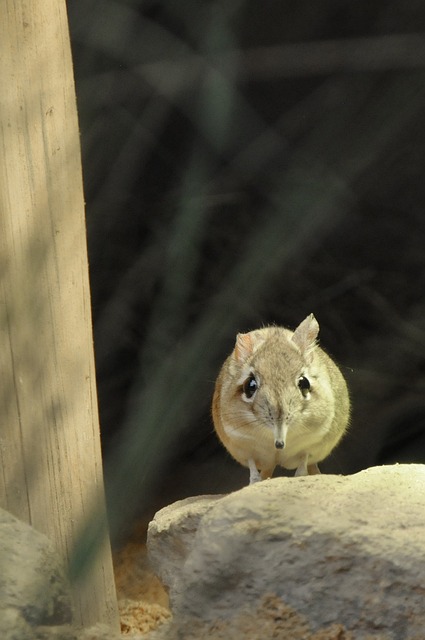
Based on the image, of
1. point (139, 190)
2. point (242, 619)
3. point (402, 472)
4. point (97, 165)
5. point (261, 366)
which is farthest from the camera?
point (139, 190)

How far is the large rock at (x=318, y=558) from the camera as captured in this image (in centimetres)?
242

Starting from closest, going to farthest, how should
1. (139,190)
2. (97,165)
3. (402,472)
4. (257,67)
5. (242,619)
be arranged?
1. (242,619)
2. (402,472)
3. (97,165)
4. (257,67)
5. (139,190)

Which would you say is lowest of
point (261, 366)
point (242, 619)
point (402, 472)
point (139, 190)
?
point (242, 619)

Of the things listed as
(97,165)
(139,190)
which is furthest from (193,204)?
(139,190)

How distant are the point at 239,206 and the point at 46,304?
71.6 inches

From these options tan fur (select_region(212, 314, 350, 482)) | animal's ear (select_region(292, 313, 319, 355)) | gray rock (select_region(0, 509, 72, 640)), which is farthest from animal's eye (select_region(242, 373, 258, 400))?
gray rock (select_region(0, 509, 72, 640))

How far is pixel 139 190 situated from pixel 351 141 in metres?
1.35

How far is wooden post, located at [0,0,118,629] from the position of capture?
3.05 m

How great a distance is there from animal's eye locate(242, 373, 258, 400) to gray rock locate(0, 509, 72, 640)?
1.12 meters

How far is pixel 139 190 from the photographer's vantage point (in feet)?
15.4

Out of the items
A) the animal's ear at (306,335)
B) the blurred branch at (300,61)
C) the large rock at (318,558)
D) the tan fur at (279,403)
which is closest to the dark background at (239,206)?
the blurred branch at (300,61)

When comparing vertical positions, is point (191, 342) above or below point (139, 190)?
below

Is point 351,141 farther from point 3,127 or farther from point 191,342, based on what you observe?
point 3,127

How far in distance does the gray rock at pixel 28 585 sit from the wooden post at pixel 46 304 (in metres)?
0.18
